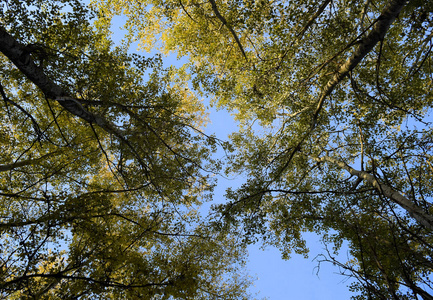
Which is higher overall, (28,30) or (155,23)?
(155,23)

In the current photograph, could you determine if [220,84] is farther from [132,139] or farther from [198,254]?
[198,254]

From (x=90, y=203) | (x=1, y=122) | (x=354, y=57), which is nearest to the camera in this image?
(x=354, y=57)

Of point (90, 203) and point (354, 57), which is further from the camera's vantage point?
point (90, 203)

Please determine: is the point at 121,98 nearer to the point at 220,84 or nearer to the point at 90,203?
the point at 90,203

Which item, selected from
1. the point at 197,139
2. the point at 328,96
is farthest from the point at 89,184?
the point at 328,96

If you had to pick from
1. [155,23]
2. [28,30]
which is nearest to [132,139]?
[28,30]

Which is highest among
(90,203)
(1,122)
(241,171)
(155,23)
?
(155,23)

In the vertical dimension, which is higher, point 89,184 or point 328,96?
point 328,96

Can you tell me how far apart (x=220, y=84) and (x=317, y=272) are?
7.11 metres

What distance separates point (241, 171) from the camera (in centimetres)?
1026

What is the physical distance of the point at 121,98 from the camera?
20.1 feet

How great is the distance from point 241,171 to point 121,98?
18.9ft

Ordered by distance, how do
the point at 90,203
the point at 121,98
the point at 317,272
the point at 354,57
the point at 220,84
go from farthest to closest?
the point at 220,84 → the point at 121,98 → the point at 90,203 → the point at 354,57 → the point at 317,272

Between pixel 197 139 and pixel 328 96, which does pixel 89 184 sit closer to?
pixel 197 139
